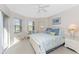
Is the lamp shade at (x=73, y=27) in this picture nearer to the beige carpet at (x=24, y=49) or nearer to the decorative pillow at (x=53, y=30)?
the decorative pillow at (x=53, y=30)

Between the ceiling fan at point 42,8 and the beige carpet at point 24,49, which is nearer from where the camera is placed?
the ceiling fan at point 42,8

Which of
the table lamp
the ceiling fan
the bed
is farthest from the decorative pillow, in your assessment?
the ceiling fan

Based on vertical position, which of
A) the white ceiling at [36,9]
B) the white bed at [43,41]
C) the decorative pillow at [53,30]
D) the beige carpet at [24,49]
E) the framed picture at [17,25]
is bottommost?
the beige carpet at [24,49]

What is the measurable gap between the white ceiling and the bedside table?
2.43 ft

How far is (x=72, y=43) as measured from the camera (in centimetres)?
209

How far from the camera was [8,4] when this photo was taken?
172 cm

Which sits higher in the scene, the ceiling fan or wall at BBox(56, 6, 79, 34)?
the ceiling fan

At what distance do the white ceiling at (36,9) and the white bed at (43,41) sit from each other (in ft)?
1.58

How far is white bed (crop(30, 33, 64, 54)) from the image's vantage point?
1.95 metres

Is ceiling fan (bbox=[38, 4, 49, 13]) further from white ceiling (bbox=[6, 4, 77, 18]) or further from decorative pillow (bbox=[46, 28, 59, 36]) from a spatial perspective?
decorative pillow (bbox=[46, 28, 59, 36])

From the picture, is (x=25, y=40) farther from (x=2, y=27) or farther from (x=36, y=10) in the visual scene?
(x=36, y=10)

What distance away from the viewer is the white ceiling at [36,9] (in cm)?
180

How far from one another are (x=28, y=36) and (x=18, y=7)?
2.29 feet

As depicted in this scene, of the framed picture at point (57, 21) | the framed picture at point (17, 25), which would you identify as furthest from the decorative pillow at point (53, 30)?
the framed picture at point (17, 25)
